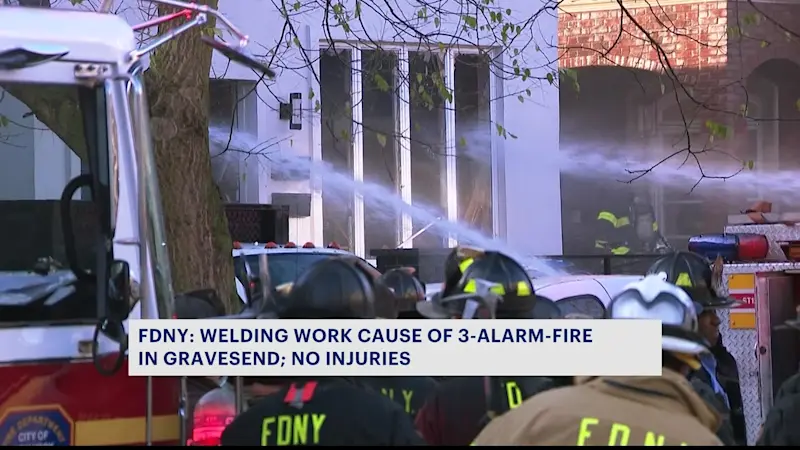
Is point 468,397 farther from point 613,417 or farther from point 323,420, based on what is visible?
point 613,417

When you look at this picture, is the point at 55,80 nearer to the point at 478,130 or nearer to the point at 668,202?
the point at 478,130

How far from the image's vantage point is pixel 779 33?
576 inches

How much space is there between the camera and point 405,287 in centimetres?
496

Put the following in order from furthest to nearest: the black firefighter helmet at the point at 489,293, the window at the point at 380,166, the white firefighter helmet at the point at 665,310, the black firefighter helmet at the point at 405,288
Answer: the window at the point at 380,166 → the black firefighter helmet at the point at 405,288 → the black firefighter helmet at the point at 489,293 → the white firefighter helmet at the point at 665,310

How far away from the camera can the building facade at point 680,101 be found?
46.5ft

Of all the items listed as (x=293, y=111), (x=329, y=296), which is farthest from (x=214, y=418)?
(x=293, y=111)

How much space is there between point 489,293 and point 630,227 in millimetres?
11266

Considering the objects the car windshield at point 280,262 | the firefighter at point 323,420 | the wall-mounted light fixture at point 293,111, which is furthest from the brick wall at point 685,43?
the firefighter at point 323,420

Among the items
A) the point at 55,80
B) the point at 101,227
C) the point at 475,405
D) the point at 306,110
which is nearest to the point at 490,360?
the point at 475,405

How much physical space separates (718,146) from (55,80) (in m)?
12.9

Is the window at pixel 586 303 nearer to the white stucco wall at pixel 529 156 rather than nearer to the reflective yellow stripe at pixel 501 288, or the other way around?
the reflective yellow stripe at pixel 501 288

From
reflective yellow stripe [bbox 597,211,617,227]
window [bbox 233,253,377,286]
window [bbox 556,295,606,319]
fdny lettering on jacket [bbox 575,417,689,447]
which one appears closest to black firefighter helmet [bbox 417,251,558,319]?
fdny lettering on jacket [bbox 575,417,689,447]

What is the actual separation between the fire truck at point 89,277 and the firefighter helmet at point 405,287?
5.23ft

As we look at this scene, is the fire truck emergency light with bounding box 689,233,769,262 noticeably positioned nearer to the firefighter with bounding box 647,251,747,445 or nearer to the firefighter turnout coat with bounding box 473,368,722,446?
the firefighter with bounding box 647,251,747,445
